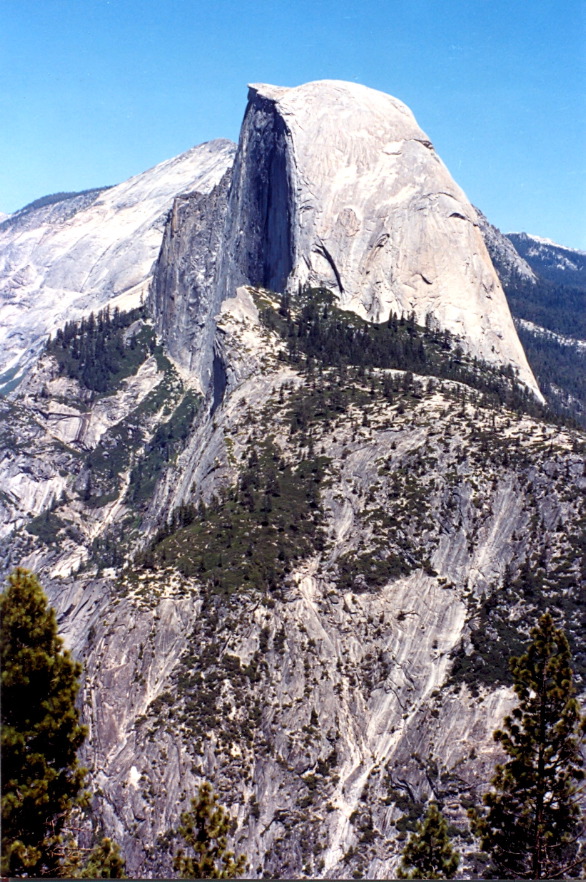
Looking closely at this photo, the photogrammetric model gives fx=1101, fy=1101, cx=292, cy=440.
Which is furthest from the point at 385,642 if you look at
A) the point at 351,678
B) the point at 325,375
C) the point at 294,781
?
the point at 325,375

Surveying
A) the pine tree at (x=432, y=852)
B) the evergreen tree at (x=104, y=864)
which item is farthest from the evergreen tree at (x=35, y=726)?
the pine tree at (x=432, y=852)

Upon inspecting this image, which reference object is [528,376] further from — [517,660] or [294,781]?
[517,660]

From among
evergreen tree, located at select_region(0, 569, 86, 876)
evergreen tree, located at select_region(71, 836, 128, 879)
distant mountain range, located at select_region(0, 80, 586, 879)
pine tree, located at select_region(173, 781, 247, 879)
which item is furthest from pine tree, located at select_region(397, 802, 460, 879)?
distant mountain range, located at select_region(0, 80, 586, 879)

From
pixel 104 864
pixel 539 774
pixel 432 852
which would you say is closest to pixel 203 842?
pixel 104 864

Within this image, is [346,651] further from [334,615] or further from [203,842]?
[203,842]

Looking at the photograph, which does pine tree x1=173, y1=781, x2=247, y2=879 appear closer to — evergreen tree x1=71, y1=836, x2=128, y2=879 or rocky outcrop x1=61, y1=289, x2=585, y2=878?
evergreen tree x1=71, y1=836, x2=128, y2=879

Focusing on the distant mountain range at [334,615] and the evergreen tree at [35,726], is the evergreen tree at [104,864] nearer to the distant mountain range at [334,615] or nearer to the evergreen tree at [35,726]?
the evergreen tree at [35,726]
